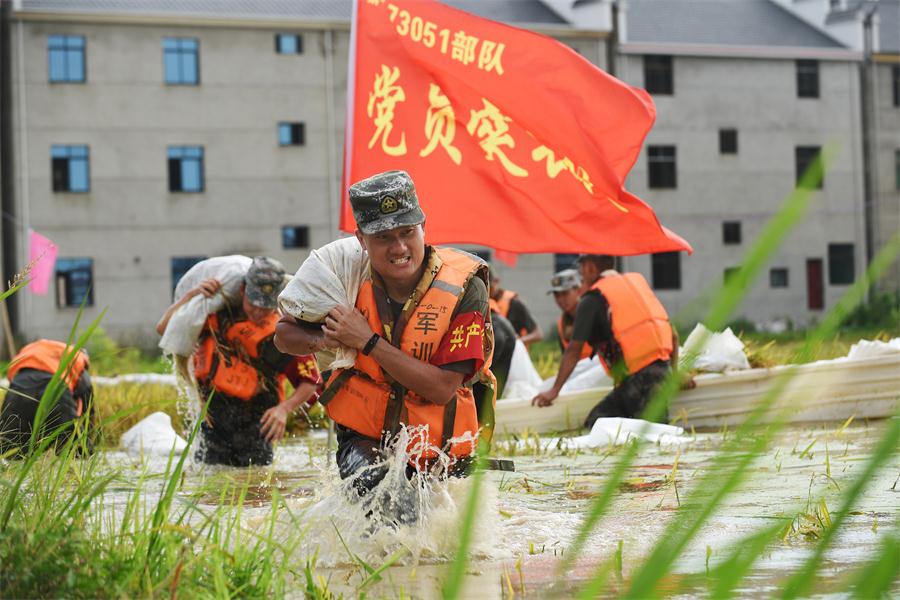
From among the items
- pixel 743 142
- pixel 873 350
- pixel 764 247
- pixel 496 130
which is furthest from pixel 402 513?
pixel 743 142

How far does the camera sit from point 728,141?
42875 millimetres

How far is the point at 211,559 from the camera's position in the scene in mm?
3760

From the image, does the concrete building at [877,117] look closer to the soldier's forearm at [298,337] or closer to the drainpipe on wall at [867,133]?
the drainpipe on wall at [867,133]

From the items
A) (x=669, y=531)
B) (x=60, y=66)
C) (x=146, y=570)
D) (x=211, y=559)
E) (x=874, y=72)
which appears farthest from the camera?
(x=874, y=72)

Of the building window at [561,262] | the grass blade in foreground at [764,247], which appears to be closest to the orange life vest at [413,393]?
the grass blade in foreground at [764,247]

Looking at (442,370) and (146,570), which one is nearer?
(146,570)

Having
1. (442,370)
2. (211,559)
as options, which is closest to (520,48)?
(442,370)

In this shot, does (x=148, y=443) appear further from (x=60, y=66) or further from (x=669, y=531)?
(x=60, y=66)

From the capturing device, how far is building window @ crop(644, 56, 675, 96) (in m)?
41.5

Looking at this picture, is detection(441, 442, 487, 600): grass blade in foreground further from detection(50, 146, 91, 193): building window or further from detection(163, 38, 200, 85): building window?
detection(163, 38, 200, 85): building window

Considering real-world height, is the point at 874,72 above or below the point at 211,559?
above

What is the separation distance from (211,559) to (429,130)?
670 centimetres

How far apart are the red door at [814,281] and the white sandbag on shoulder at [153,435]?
34978 millimetres

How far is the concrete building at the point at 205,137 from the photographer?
36.6m
